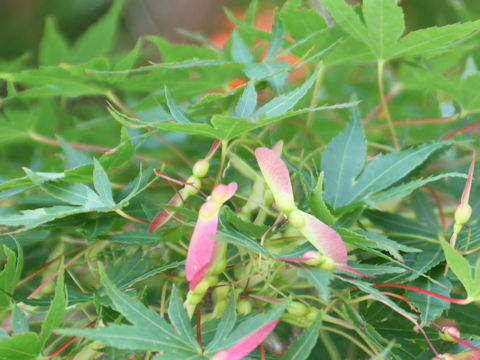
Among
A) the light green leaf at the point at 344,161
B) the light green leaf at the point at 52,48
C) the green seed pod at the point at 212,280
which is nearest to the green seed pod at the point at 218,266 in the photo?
the green seed pod at the point at 212,280

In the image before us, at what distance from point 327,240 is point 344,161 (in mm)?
119

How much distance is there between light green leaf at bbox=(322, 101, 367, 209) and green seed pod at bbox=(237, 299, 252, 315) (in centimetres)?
10

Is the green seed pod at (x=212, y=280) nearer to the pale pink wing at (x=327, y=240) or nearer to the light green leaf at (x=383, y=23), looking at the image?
the pale pink wing at (x=327, y=240)

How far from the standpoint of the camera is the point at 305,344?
31 cm

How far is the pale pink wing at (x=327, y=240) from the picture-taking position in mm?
324

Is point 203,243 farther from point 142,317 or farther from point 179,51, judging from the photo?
point 179,51

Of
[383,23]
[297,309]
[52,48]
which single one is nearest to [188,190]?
[297,309]

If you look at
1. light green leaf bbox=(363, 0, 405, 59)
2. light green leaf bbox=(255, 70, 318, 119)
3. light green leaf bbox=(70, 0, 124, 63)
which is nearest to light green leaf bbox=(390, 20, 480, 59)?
light green leaf bbox=(363, 0, 405, 59)

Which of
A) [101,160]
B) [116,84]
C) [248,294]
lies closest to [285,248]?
[248,294]

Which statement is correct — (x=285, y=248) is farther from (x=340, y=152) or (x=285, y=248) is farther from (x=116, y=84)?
(x=116, y=84)

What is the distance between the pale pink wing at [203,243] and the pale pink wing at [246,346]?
0.17 ft

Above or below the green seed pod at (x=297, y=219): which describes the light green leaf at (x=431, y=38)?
above

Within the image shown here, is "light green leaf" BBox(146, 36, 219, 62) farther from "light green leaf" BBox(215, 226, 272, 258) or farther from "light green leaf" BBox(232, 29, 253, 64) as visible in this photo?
"light green leaf" BBox(215, 226, 272, 258)

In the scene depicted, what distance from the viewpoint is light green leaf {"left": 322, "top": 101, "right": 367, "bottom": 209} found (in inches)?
16.6
